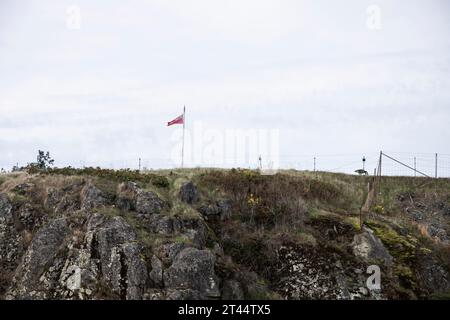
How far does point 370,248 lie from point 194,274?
979 cm

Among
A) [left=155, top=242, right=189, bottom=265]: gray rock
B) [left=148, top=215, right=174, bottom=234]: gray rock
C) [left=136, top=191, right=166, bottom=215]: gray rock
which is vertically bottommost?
[left=155, top=242, right=189, bottom=265]: gray rock

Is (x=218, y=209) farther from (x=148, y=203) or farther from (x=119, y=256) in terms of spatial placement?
(x=119, y=256)

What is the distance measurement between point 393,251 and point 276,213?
662cm

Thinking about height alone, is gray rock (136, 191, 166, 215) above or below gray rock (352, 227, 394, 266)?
above

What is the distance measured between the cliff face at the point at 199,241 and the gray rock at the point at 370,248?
0.18 ft

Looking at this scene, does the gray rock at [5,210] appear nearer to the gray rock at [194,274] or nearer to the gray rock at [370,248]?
the gray rock at [194,274]

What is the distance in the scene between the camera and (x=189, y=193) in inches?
1085

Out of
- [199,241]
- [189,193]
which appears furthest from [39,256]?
[189,193]

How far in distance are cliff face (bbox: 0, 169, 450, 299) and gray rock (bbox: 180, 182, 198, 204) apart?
63 mm

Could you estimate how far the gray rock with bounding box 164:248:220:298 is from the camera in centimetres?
2138

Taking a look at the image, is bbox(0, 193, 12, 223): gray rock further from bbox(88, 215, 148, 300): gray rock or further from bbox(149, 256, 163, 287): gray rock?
bbox(149, 256, 163, 287): gray rock

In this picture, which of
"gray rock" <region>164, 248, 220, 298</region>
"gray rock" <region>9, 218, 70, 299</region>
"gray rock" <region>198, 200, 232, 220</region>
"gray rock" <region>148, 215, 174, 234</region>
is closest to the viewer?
"gray rock" <region>164, 248, 220, 298</region>

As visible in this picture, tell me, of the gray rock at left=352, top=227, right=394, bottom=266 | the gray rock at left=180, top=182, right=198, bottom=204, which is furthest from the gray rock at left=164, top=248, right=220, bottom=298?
the gray rock at left=352, top=227, right=394, bottom=266

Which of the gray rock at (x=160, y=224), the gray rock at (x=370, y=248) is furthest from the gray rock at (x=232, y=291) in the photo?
the gray rock at (x=370, y=248)
